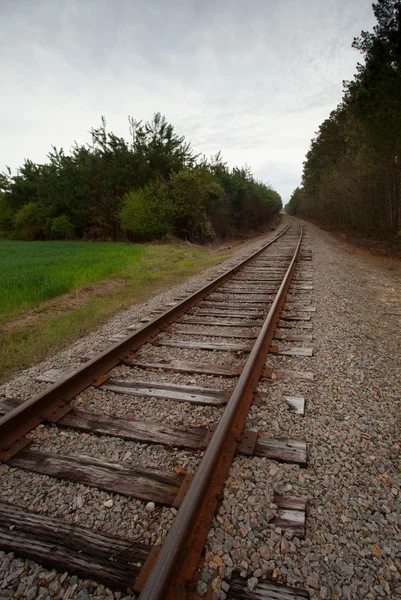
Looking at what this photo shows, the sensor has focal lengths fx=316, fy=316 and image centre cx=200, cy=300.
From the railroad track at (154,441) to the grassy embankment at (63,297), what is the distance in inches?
50.3

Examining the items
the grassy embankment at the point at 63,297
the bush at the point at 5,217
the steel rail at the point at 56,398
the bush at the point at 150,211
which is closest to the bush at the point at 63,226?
the bush at the point at 150,211

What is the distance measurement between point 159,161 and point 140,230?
18.8ft

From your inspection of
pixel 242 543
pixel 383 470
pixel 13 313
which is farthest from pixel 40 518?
pixel 13 313

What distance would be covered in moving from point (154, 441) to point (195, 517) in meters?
0.77

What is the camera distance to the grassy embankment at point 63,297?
458cm

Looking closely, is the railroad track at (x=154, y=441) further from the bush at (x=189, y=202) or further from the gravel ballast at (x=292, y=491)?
the bush at (x=189, y=202)

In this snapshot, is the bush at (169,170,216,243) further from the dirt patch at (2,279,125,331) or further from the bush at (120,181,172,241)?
the dirt patch at (2,279,125,331)

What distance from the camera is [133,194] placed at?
794 inches

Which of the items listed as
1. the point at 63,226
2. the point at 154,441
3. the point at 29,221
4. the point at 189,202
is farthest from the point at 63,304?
the point at 29,221

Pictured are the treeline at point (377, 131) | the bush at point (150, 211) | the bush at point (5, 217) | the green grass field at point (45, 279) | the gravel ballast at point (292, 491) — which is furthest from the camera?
the bush at point (5, 217)

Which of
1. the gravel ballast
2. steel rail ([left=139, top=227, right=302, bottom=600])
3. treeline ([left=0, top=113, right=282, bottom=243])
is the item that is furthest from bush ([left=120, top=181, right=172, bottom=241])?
steel rail ([left=139, top=227, right=302, bottom=600])

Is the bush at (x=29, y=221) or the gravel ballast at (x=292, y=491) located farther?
the bush at (x=29, y=221)

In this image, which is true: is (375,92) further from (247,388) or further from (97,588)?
(97,588)

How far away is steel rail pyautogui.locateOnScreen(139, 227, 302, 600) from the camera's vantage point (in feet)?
4.33
